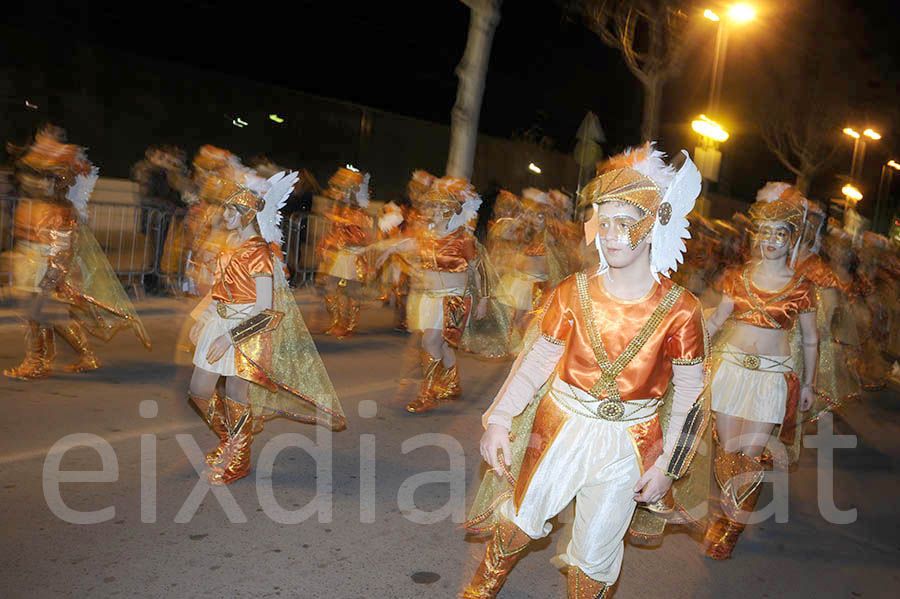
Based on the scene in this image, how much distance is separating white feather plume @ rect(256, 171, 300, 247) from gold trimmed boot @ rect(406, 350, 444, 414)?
99.4 inches

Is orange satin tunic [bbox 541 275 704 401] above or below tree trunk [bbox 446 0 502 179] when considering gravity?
Result: below

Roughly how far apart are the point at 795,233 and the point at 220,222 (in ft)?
11.8

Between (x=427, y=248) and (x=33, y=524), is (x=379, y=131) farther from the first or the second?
(x=33, y=524)

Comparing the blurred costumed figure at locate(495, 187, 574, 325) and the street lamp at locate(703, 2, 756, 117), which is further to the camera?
the street lamp at locate(703, 2, 756, 117)

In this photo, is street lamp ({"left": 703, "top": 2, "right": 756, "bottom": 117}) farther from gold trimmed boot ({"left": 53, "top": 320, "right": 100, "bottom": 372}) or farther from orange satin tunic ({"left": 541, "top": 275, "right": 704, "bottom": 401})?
orange satin tunic ({"left": 541, "top": 275, "right": 704, "bottom": 401})

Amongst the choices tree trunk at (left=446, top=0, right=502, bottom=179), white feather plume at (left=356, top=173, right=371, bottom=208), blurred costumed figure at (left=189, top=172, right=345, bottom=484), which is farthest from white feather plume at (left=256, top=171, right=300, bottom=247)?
tree trunk at (left=446, top=0, right=502, bottom=179)

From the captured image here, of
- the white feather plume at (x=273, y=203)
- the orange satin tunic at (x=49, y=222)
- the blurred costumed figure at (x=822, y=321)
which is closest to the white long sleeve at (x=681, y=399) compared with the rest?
the blurred costumed figure at (x=822, y=321)

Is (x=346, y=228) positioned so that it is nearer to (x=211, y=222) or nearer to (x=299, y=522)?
(x=211, y=222)

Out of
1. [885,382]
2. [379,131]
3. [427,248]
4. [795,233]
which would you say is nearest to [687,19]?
[379,131]

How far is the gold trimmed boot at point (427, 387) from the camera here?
23.9 feet

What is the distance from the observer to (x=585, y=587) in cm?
325

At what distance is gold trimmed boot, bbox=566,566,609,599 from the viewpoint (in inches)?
128

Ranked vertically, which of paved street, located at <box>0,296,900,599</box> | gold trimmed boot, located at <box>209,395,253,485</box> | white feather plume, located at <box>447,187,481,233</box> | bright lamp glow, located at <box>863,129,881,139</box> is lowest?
paved street, located at <box>0,296,900,599</box>

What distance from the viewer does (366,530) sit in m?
4.66
